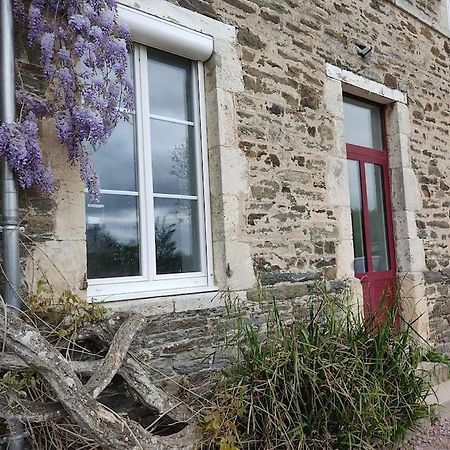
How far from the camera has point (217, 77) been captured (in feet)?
12.6

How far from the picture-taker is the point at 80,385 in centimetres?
234

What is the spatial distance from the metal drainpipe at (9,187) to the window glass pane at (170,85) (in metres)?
1.09

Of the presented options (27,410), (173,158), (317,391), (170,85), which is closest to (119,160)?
(173,158)

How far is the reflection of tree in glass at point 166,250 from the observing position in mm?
3576

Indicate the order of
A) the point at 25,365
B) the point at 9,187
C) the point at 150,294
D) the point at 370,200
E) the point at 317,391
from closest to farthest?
the point at 25,365 < the point at 9,187 < the point at 317,391 < the point at 150,294 < the point at 370,200

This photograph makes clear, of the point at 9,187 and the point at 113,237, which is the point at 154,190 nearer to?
the point at 113,237

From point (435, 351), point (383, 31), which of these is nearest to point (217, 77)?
point (383, 31)

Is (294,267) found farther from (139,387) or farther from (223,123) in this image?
(139,387)

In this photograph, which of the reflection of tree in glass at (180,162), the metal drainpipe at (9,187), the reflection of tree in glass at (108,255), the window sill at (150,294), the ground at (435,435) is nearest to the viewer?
the metal drainpipe at (9,187)

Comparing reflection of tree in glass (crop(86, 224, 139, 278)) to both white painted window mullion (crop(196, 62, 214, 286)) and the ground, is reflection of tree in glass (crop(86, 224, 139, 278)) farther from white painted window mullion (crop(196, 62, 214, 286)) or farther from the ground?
the ground

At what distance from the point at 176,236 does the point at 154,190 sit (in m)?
0.35

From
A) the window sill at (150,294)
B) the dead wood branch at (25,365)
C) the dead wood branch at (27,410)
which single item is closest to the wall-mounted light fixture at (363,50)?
the window sill at (150,294)

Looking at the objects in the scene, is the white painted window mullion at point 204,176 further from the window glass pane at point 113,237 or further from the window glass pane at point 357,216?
the window glass pane at point 357,216

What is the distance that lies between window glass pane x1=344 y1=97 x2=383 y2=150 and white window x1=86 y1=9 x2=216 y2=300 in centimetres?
204
